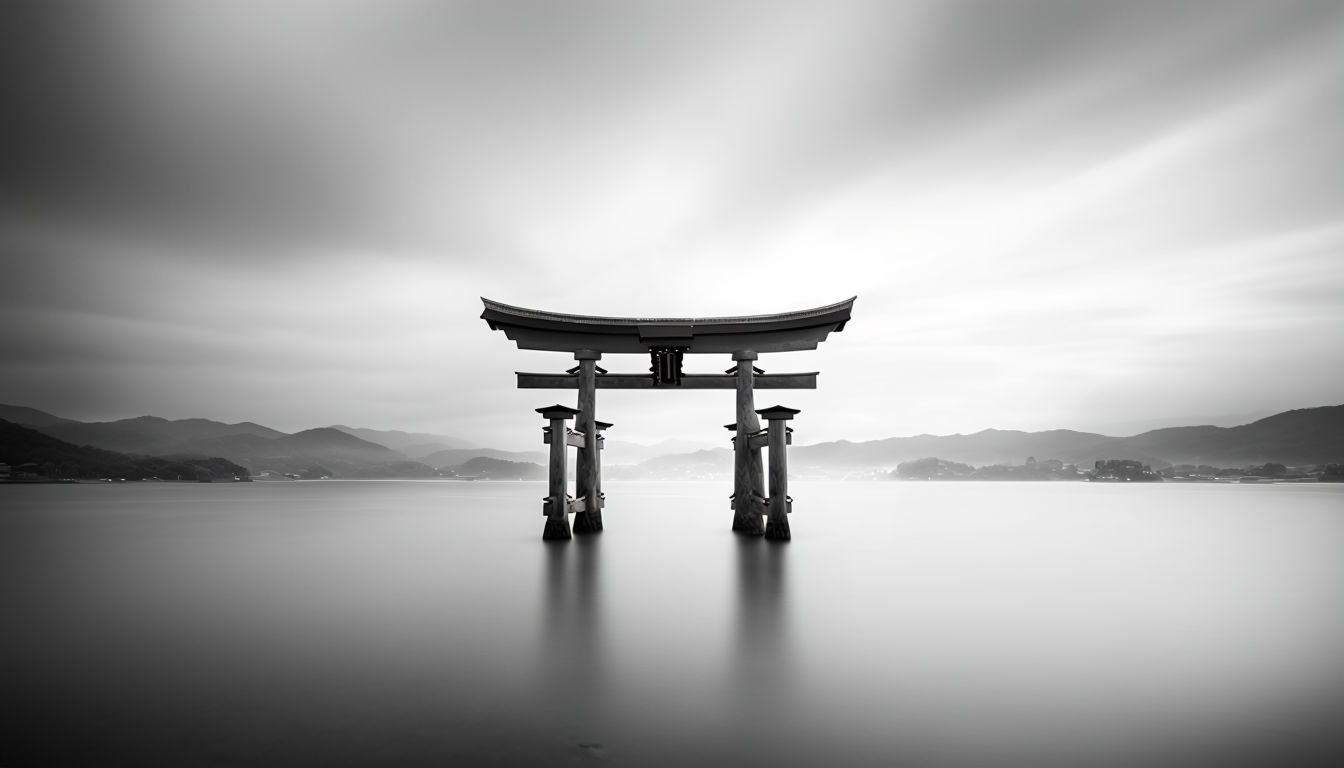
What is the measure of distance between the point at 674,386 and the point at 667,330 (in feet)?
4.73

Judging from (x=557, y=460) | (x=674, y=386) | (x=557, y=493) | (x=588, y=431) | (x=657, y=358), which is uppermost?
(x=657, y=358)

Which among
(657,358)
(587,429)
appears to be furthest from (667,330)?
(587,429)

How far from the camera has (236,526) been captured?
20.8 meters

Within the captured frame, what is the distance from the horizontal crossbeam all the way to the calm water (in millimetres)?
4019

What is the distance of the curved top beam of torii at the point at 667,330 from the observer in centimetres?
1248

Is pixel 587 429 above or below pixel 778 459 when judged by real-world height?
above

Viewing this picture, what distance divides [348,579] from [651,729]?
7.69 metres

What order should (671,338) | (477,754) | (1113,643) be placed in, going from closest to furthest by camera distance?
(477,754) → (1113,643) → (671,338)

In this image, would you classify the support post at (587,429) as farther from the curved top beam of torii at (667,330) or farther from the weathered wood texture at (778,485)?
the weathered wood texture at (778,485)

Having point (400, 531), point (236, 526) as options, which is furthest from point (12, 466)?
point (400, 531)

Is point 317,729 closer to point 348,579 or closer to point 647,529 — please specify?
point 348,579

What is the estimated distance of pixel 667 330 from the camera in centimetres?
1311

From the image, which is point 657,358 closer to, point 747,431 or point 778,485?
point 747,431

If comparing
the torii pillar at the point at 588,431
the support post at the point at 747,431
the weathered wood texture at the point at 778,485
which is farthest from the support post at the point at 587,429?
the weathered wood texture at the point at 778,485
